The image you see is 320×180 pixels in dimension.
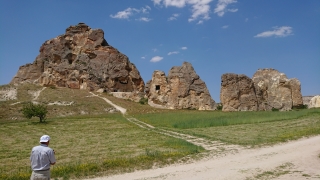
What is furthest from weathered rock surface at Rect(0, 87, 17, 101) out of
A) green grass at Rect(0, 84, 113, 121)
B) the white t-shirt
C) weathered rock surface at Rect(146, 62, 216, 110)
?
Result: the white t-shirt

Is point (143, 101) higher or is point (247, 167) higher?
point (143, 101)

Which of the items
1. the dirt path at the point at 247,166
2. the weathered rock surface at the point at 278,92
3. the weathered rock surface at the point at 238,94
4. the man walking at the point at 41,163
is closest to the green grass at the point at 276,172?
the dirt path at the point at 247,166

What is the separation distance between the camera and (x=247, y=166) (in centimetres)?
1079

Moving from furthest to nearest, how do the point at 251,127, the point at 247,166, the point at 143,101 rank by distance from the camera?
the point at 143,101 < the point at 251,127 < the point at 247,166

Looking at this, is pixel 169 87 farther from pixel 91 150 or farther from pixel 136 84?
pixel 91 150

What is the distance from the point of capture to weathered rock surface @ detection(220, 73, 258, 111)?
50875 mm

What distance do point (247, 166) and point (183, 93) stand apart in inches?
1697

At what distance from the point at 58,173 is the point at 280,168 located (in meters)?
8.08

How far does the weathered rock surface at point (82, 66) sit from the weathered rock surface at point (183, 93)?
16.9 meters

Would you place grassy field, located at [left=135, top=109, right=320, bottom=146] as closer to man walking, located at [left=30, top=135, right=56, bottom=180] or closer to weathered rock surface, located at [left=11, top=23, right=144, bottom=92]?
man walking, located at [left=30, top=135, right=56, bottom=180]

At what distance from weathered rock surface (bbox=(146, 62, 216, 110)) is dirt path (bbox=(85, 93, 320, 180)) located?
129 feet

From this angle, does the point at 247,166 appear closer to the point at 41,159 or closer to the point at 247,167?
the point at 247,167

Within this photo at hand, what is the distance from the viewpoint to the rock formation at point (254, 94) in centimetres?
5094

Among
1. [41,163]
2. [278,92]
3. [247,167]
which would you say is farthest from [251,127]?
[278,92]
